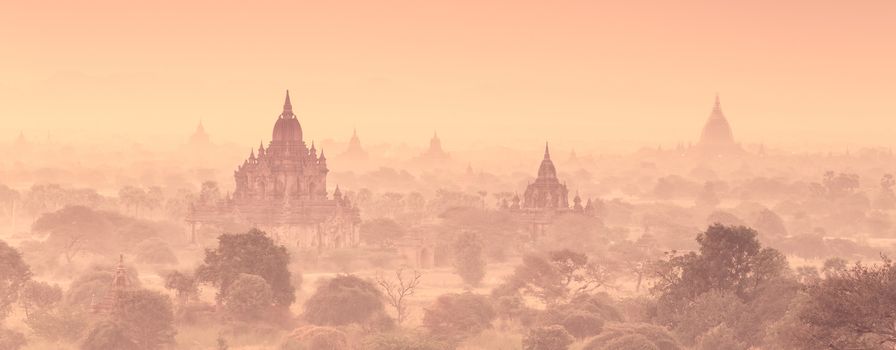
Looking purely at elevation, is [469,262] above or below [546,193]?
below

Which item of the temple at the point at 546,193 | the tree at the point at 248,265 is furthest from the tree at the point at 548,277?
the temple at the point at 546,193

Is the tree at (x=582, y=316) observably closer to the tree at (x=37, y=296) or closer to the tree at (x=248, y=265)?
the tree at (x=248, y=265)

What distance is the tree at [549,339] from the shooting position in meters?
61.1

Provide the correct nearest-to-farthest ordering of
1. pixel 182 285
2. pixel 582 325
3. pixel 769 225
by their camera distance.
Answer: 1. pixel 582 325
2. pixel 182 285
3. pixel 769 225

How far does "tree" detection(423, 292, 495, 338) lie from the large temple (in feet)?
117

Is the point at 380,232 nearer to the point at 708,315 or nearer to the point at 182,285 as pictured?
the point at 182,285

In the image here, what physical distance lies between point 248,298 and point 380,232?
40770 mm

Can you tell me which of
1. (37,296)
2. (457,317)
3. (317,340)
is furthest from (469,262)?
(317,340)

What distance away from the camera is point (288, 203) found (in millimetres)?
108625

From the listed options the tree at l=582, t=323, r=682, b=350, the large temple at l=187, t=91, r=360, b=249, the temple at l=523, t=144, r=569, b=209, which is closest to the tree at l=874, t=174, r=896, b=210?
the temple at l=523, t=144, r=569, b=209

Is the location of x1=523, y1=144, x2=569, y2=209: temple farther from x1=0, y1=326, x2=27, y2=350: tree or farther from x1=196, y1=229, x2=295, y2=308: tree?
x1=0, y1=326, x2=27, y2=350: tree

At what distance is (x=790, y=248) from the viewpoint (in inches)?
4476

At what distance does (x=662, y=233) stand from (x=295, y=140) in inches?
1163

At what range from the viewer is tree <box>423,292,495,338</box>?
226 ft
